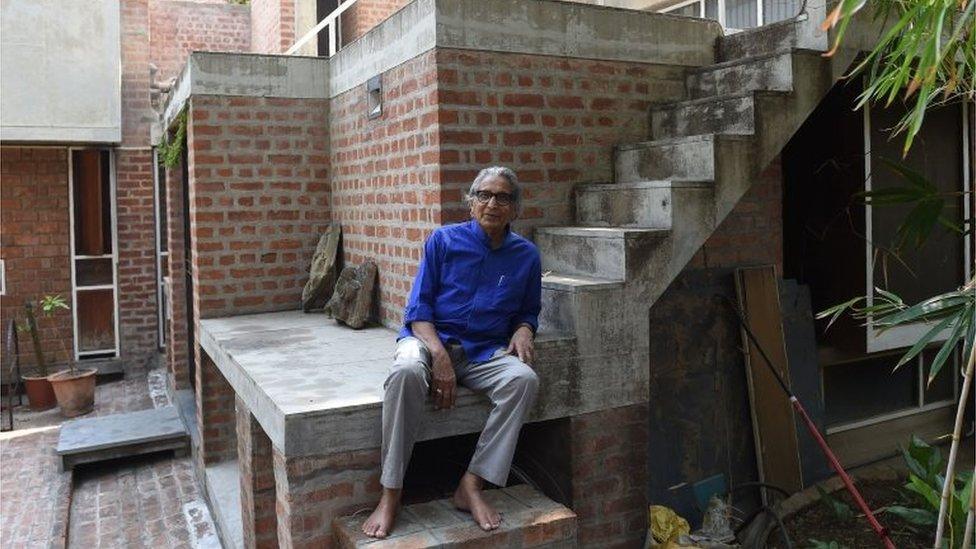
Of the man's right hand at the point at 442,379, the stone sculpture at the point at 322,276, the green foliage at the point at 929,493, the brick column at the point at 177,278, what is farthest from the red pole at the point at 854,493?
the brick column at the point at 177,278

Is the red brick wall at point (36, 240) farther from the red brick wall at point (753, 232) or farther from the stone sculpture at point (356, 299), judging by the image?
the red brick wall at point (753, 232)

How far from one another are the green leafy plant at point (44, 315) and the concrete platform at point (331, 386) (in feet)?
15.2

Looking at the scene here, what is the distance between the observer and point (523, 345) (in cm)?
343

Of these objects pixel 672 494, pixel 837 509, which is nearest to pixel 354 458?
pixel 672 494

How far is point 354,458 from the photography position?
326 cm

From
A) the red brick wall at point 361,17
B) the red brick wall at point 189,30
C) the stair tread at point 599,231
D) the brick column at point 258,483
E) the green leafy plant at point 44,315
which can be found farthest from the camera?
the red brick wall at point 189,30

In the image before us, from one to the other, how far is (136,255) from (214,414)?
4.56 metres

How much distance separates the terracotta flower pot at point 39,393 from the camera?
846 cm

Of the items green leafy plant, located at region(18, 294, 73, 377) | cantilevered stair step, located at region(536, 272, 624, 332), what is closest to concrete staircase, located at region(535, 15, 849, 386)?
cantilevered stair step, located at region(536, 272, 624, 332)

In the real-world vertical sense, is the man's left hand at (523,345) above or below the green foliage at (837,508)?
above

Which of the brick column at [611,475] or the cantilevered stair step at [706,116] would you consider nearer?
the brick column at [611,475]

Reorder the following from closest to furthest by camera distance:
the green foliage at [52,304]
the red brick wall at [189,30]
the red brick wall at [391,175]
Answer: the red brick wall at [391,175] → the green foliage at [52,304] → the red brick wall at [189,30]

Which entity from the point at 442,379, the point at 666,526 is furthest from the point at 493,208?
the point at 666,526

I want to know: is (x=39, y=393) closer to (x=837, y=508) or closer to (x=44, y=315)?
(x=44, y=315)
